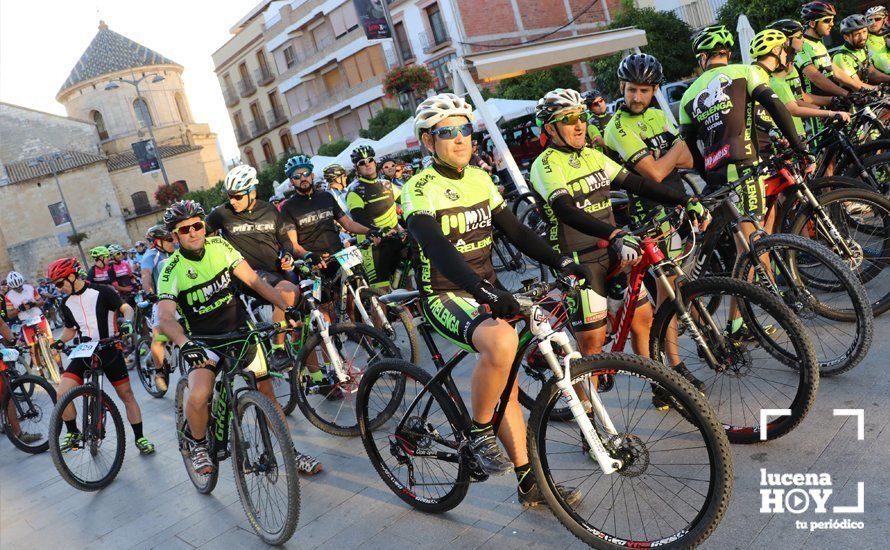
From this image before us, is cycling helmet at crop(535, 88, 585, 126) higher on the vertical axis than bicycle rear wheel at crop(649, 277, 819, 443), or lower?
higher

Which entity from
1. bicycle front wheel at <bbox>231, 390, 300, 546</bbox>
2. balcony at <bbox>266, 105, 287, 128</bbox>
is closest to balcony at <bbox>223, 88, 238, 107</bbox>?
balcony at <bbox>266, 105, 287, 128</bbox>

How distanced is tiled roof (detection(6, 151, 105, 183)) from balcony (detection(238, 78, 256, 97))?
1214 cm

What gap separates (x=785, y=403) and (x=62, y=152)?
204ft

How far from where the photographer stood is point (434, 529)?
160 inches

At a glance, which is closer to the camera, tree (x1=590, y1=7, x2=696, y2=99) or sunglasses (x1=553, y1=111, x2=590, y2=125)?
sunglasses (x1=553, y1=111, x2=590, y2=125)

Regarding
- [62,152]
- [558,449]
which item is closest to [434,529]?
[558,449]

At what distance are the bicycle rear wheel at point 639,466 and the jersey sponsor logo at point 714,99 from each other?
243 centimetres

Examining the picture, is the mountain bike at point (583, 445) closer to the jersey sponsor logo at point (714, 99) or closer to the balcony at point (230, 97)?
the jersey sponsor logo at point (714, 99)

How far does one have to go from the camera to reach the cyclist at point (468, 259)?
3.50 m

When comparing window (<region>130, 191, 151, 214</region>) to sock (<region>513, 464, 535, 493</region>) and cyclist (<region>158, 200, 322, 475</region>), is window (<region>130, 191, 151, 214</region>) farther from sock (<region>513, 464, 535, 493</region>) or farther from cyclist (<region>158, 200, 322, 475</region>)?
sock (<region>513, 464, 535, 493</region>)

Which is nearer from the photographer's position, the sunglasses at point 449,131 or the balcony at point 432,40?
the sunglasses at point 449,131

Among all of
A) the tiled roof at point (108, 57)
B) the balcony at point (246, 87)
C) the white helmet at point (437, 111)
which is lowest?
the white helmet at point (437, 111)

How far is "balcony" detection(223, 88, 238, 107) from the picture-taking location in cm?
6294

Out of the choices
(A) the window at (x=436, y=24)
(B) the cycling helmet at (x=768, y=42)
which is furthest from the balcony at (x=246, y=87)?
(B) the cycling helmet at (x=768, y=42)
